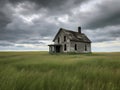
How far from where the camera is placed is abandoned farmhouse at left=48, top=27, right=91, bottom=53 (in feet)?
118

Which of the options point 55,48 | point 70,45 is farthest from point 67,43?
point 55,48

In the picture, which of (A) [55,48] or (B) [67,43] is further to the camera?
(A) [55,48]

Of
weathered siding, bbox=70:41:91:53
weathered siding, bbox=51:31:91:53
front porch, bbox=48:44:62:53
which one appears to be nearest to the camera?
weathered siding, bbox=51:31:91:53

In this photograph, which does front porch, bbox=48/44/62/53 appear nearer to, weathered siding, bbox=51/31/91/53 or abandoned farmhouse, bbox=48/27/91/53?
abandoned farmhouse, bbox=48/27/91/53

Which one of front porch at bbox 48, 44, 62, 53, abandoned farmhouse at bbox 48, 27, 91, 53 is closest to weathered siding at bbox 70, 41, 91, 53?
abandoned farmhouse at bbox 48, 27, 91, 53

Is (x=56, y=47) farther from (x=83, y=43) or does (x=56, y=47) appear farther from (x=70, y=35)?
(x=83, y=43)

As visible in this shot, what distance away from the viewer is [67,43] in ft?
119

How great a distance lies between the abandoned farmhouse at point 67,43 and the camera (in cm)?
3606

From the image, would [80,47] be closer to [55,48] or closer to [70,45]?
[70,45]

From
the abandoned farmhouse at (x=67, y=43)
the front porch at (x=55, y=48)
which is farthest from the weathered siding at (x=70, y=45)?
the front porch at (x=55, y=48)

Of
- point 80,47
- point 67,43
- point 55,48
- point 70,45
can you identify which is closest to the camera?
point 70,45

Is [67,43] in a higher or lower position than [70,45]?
higher

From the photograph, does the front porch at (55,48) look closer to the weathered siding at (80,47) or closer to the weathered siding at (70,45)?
the weathered siding at (70,45)

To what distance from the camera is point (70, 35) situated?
3666 centimetres
